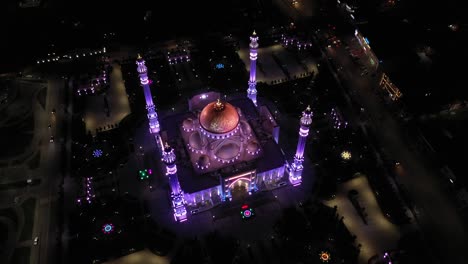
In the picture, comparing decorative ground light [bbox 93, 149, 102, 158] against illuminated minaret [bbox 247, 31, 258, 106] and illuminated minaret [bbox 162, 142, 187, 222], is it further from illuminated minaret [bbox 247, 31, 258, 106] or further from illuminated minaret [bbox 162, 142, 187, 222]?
illuminated minaret [bbox 247, 31, 258, 106]

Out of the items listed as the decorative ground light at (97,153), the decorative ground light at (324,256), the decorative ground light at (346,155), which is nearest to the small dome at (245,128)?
the decorative ground light at (346,155)

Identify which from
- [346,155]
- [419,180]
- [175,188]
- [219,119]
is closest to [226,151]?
[219,119]

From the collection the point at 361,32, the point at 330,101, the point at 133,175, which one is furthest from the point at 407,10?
the point at 133,175

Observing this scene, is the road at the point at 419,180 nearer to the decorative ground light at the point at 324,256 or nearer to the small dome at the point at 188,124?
the decorative ground light at the point at 324,256

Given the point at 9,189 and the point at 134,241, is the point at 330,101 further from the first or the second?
the point at 9,189

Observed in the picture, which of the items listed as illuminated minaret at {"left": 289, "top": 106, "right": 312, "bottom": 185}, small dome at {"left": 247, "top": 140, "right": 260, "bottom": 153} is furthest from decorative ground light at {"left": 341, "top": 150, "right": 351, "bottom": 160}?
small dome at {"left": 247, "top": 140, "right": 260, "bottom": 153}
